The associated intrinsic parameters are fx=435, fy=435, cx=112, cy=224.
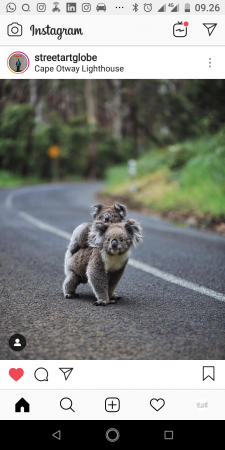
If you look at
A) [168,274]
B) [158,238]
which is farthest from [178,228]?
[168,274]

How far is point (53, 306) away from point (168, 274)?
1634 millimetres

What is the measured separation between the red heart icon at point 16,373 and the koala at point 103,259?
1.24m

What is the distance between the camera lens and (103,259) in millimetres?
3225

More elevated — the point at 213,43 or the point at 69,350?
the point at 213,43

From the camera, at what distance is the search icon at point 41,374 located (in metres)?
1.94

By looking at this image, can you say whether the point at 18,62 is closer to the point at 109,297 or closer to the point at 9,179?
the point at 109,297

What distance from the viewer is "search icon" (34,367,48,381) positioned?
1.94 m

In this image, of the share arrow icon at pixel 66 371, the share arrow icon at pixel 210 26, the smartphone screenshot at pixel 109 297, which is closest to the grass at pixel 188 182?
the smartphone screenshot at pixel 109 297

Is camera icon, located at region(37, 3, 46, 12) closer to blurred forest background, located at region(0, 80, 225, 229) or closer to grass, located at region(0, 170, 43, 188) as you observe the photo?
blurred forest background, located at region(0, 80, 225, 229)

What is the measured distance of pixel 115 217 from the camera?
3.36m

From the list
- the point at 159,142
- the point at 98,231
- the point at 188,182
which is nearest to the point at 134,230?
the point at 98,231

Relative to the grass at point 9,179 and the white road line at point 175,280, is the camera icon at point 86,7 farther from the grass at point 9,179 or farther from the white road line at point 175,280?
the grass at point 9,179

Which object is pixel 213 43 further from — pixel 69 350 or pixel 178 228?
pixel 178 228
